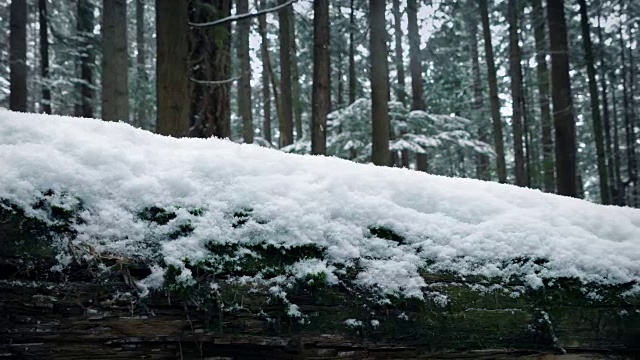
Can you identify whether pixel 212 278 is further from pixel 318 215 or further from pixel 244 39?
pixel 244 39

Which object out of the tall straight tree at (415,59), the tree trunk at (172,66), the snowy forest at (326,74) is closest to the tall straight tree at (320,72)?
the snowy forest at (326,74)

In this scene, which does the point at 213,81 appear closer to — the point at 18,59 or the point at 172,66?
the point at 172,66

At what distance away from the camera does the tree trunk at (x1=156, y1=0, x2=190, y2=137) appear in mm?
4266

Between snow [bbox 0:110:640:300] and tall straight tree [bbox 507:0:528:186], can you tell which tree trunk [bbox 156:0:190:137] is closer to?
snow [bbox 0:110:640:300]

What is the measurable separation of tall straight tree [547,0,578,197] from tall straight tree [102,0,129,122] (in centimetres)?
896

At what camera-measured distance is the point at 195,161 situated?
→ 194 centimetres

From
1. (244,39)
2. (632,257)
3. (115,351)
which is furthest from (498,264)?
(244,39)

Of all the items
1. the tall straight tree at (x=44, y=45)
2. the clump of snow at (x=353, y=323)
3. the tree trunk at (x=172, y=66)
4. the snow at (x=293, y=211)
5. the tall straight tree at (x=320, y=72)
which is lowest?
the clump of snow at (x=353, y=323)

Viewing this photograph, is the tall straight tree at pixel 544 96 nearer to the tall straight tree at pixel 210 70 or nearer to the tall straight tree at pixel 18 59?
the tall straight tree at pixel 210 70

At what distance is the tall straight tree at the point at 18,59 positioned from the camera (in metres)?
10.5

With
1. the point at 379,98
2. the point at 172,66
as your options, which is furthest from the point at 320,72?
the point at 172,66

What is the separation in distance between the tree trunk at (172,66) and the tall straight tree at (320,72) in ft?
16.0

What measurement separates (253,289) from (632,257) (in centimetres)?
167

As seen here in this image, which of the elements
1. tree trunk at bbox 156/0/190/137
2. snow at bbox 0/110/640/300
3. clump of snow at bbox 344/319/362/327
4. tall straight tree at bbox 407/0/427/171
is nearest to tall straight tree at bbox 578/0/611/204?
tall straight tree at bbox 407/0/427/171
